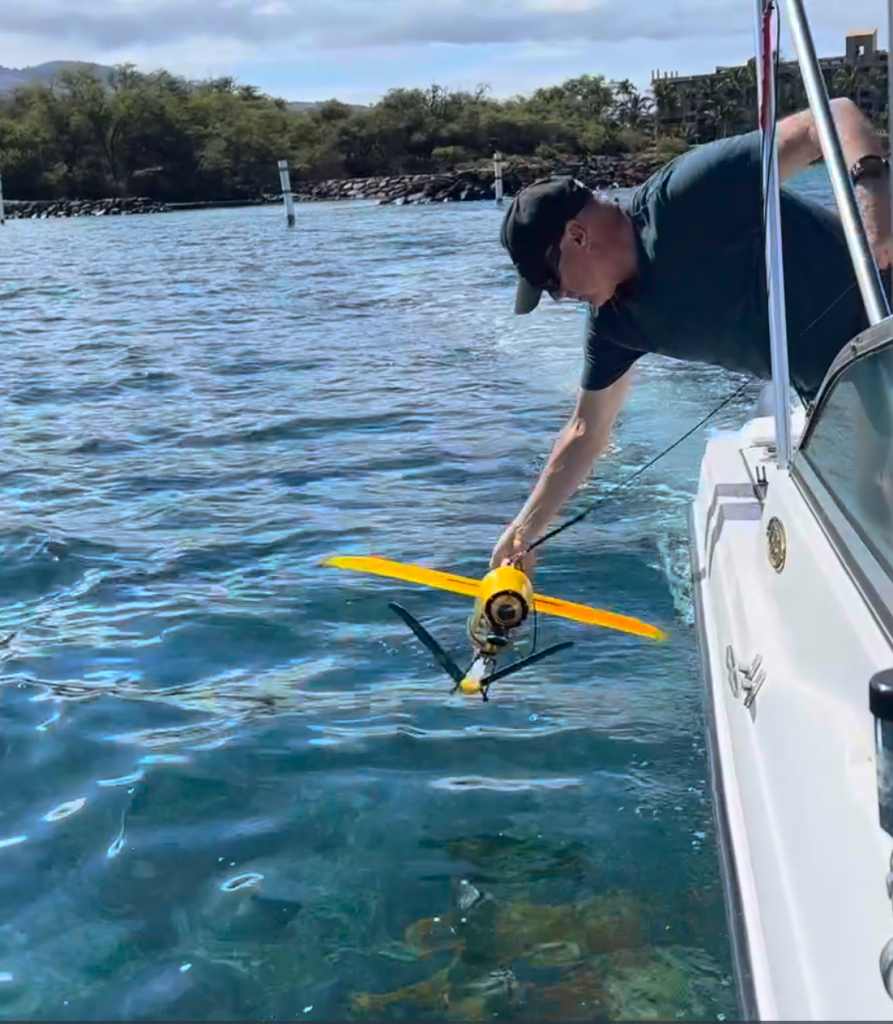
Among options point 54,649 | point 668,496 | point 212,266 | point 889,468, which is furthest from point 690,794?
point 212,266

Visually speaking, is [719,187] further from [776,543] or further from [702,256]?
[776,543]

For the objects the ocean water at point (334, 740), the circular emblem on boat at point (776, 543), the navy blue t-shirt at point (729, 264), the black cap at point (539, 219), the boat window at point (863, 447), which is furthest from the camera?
the navy blue t-shirt at point (729, 264)

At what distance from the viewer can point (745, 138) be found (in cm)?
347

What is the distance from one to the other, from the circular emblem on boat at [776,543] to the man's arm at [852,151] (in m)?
0.67

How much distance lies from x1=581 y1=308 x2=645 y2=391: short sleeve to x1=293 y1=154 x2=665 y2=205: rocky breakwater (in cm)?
5215

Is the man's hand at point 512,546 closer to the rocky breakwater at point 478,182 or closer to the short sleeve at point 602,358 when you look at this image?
the short sleeve at point 602,358

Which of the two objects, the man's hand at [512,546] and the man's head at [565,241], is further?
the man's hand at [512,546]

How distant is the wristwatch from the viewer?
3.10 meters

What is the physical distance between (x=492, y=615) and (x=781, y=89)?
5.32 ft

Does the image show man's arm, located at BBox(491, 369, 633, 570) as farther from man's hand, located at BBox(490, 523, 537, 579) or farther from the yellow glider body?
the yellow glider body

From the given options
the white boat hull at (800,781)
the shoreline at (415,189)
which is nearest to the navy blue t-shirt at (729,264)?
the white boat hull at (800,781)

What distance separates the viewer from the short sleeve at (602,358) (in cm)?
377

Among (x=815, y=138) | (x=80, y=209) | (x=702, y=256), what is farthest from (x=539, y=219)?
(x=80, y=209)

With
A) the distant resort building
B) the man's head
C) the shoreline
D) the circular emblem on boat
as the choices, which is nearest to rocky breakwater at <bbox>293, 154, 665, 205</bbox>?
the shoreline
